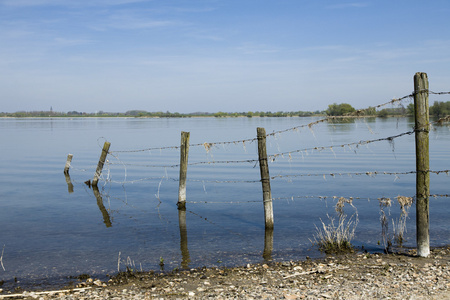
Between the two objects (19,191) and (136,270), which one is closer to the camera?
(136,270)

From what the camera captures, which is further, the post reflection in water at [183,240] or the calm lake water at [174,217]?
the calm lake water at [174,217]

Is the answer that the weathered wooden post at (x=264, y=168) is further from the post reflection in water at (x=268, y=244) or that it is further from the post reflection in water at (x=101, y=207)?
the post reflection in water at (x=101, y=207)

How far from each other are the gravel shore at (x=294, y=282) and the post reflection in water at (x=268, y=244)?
1.03 m

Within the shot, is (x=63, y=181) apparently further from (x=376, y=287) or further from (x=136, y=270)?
(x=376, y=287)

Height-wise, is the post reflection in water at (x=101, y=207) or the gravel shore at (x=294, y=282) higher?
the gravel shore at (x=294, y=282)

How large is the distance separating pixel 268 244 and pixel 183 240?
2639 mm

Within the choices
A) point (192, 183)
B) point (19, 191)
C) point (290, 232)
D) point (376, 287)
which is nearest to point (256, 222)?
point (290, 232)

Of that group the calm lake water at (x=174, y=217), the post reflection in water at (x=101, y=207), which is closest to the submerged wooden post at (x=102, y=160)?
the post reflection in water at (x=101, y=207)

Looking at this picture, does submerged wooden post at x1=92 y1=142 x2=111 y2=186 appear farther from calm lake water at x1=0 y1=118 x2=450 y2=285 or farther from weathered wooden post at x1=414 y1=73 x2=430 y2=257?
weathered wooden post at x1=414 y1=73 x2=430 y2=257

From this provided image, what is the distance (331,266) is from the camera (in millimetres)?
9633

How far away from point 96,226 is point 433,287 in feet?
36.4

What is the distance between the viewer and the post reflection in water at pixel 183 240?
1095 cm

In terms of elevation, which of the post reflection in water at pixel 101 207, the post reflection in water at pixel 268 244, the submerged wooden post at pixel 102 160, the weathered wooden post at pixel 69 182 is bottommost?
the post reflection in water at pixel 268 244

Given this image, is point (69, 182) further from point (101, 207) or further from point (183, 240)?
point (183, 240)
